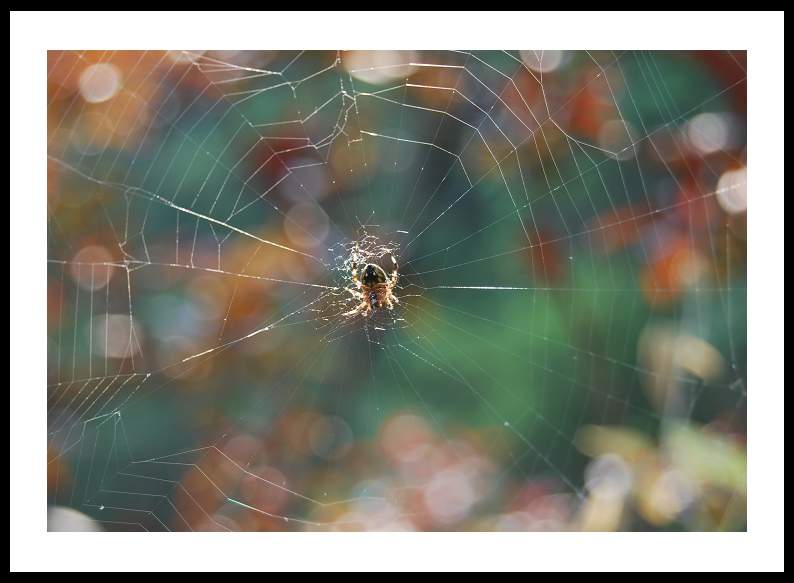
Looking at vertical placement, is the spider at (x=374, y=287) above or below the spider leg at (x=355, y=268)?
below

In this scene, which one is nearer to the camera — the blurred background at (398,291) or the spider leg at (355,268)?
the blurred background at (398,291)

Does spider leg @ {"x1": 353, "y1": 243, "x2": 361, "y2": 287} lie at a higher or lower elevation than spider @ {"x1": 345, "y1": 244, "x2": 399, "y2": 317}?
higher

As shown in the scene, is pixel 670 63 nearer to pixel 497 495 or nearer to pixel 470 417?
pixel 470 417

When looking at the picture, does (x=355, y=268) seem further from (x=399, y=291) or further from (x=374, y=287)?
(x=399, y=291)

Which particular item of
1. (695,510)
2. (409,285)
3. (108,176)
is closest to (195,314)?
(108,176)

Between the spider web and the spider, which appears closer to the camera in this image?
the spider web
